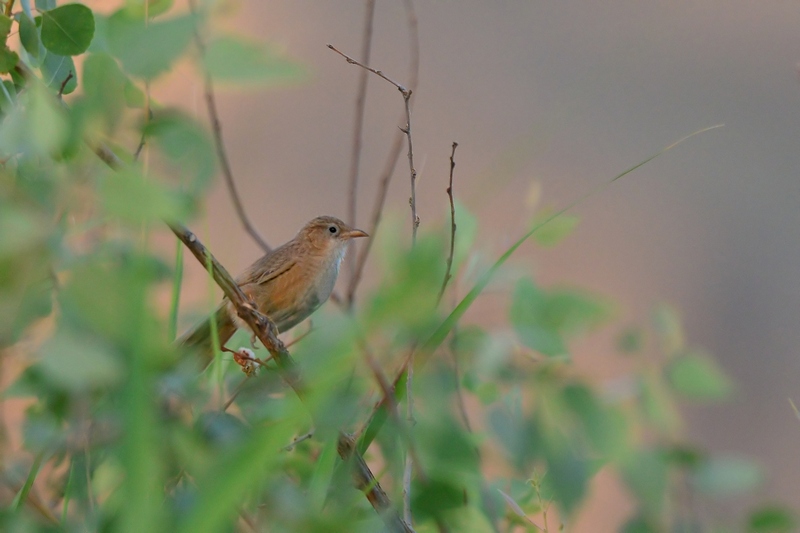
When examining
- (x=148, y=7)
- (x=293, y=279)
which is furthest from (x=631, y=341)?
(x=293, y=279)

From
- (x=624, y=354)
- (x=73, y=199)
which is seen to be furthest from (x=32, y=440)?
(x=624, y=354)

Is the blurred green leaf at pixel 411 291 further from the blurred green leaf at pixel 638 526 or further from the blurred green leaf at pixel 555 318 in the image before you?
the blurred green leaf at pixel 638 526

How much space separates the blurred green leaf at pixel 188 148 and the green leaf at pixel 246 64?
8cm

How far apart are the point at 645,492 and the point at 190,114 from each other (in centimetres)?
43

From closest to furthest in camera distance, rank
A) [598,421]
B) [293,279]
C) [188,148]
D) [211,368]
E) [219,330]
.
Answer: [188,148] → [598,421] → [211,368] → [219,330] → [293,279]

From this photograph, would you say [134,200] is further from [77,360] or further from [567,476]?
[567,476]

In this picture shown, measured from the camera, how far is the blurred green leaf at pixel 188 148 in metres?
0.46

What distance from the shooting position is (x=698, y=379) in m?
0.75

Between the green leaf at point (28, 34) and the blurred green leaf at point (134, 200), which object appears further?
the green leaf at point (28, 34)

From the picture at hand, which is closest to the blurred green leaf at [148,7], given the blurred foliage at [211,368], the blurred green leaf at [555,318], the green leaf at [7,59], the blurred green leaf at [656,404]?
the blurred foliage at [211,368]

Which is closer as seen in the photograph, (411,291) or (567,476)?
(411,291)

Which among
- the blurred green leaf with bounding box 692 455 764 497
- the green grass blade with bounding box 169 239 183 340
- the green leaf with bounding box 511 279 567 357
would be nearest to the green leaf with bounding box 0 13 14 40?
the green grass blade with bounding box 169 239 183 340

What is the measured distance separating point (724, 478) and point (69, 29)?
768mm

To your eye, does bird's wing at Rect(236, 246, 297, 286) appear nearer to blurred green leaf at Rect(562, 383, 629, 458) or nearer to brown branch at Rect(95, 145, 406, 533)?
brown branch at Rect(95, 145, 406, 533)
